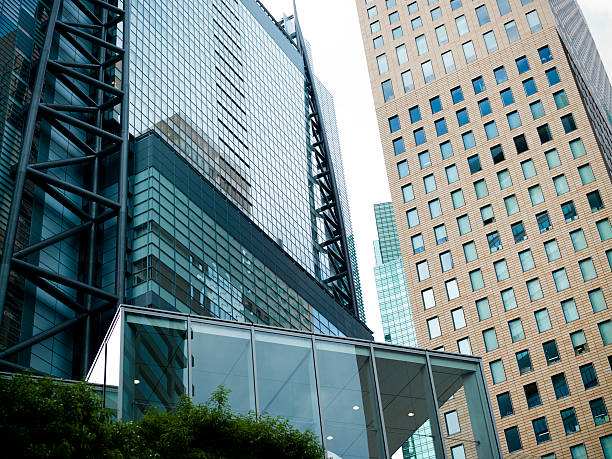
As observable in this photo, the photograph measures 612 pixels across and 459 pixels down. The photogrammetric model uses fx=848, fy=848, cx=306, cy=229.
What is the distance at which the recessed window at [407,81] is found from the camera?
279ft

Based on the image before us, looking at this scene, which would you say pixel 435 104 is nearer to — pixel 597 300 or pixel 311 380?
pixel 597 300

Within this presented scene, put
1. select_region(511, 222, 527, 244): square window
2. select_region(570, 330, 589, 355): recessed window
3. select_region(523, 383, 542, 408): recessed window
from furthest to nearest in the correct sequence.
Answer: select_region(511, 222, 527, 244): square window
select_region(570, 330, 589, 355): recessed window
select_region(523, 383, 542, 408): recessed window

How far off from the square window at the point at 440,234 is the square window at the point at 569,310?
12.6m

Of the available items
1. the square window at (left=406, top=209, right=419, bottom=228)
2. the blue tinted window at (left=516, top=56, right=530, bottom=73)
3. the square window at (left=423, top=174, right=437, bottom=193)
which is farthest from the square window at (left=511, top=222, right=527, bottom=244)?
the blue tinted window at (left=516, top=56, right=530, bottom=73)

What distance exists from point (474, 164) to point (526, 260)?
1141cm

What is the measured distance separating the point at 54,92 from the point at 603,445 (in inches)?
1974

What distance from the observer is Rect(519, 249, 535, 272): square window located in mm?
68875

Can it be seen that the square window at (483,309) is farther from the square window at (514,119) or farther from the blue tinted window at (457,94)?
the blue tinted window at (457,94)

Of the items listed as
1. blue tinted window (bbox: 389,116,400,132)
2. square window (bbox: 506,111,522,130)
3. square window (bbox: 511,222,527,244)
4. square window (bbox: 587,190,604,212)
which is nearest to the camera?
square window (bbox: 587,190,604,212)

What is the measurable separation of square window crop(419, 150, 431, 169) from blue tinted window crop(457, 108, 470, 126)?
424 cm

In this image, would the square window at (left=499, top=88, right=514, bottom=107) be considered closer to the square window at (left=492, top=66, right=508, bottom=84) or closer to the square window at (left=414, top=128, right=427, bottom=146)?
the square window at (left=492, top=66, right=508, bottom=84)

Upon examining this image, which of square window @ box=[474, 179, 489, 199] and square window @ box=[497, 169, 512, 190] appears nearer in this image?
square window @ box=[497, 169, 512, 190]

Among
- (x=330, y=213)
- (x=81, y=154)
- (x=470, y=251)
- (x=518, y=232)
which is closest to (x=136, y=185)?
(x=81, y=154)

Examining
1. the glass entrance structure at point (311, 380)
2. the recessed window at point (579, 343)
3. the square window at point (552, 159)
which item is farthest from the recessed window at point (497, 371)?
the glass entrance structure at point (311, 380)
